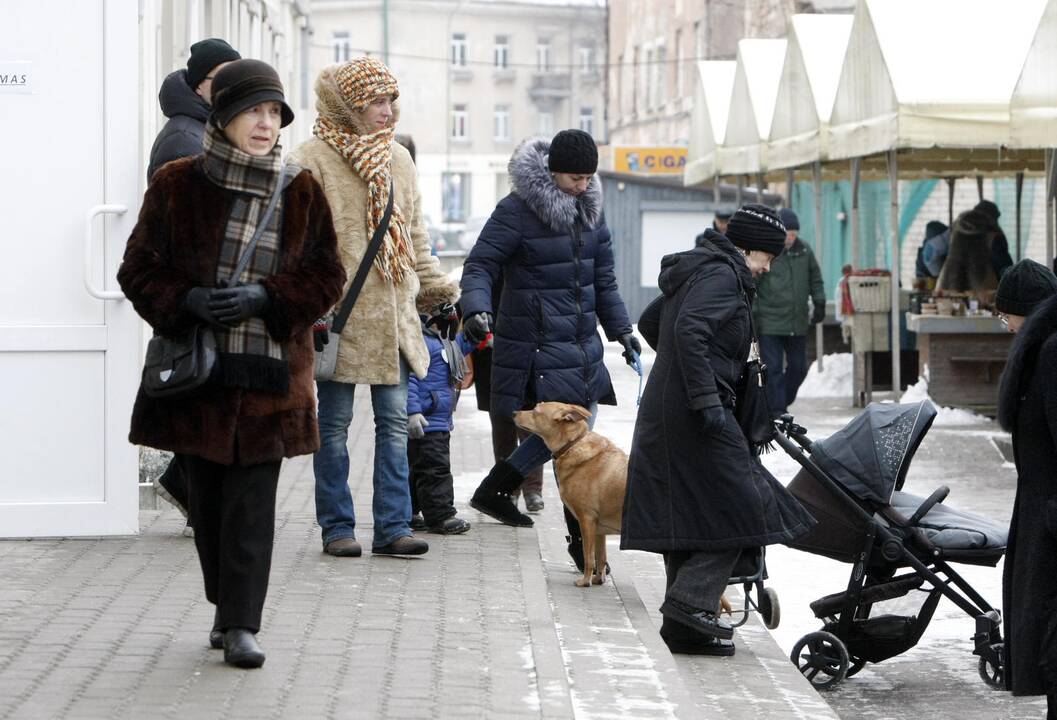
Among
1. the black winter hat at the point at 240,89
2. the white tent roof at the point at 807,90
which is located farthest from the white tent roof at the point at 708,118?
the black winter hat at the point at 240,89

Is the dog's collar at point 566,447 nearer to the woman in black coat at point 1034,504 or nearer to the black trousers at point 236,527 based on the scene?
the woman in black coat at point 1034,504

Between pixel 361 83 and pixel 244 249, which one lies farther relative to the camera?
pixel 361 83

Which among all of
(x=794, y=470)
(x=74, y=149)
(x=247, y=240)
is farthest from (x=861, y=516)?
(x=794, y=470)

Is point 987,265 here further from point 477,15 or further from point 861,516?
point 477,15

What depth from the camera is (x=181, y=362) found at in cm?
500

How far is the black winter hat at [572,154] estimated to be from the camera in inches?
305

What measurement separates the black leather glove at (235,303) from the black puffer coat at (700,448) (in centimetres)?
184

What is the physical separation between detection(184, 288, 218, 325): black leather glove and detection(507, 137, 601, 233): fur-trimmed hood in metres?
3.01

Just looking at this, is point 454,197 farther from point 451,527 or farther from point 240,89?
point 240,89

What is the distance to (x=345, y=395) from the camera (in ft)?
22.7

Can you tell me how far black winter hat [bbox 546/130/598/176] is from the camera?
7742 millimetres

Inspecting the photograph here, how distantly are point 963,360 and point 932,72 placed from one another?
266 cm

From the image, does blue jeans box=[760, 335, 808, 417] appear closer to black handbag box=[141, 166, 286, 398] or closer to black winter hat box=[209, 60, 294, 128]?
black winter hat box=[209, 60, 294, 128]

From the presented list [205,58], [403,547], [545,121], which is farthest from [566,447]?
[545,121]
